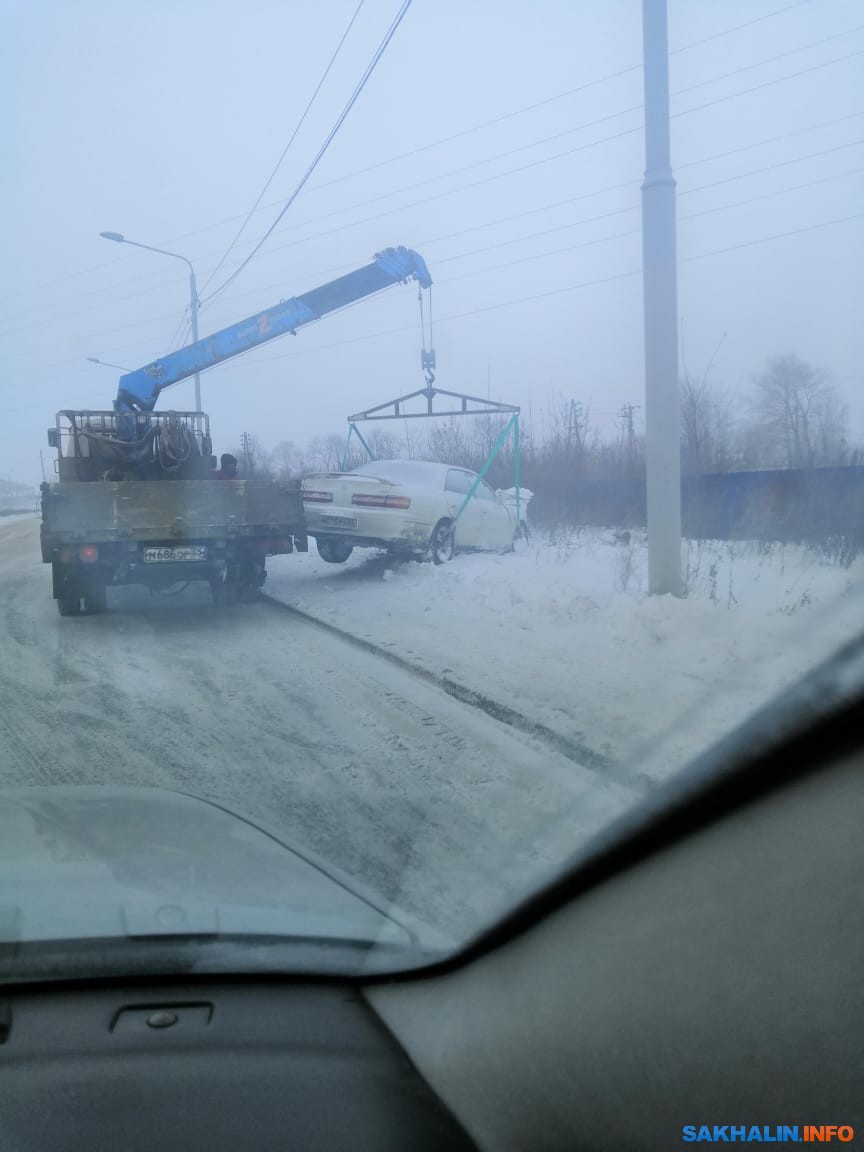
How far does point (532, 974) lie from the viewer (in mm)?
2311

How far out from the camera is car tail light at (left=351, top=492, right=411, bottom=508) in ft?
43.7

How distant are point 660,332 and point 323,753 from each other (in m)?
5.13

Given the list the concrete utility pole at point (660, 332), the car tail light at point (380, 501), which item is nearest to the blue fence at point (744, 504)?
the concrete utility pole at point (660, 332)

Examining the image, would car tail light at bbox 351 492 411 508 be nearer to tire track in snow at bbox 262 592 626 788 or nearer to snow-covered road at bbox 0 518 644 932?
tire track in snow at bbox 262 592 626 788

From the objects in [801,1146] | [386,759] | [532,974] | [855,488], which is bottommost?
[386,759]

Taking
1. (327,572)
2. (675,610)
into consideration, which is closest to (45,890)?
(675,610)

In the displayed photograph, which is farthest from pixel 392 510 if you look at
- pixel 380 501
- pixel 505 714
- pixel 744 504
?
pixel 505 714

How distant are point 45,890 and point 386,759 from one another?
121 inches

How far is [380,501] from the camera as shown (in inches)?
525

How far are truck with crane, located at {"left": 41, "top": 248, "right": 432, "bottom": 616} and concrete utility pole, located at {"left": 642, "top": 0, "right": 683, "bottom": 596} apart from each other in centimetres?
475

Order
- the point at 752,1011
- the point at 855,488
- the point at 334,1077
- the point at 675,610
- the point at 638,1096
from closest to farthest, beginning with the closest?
the point at 752,1011, the point at 638,1096, the point at 334,1077, the point at 675,610, the point at 855,488

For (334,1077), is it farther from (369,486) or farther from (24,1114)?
(369,486)

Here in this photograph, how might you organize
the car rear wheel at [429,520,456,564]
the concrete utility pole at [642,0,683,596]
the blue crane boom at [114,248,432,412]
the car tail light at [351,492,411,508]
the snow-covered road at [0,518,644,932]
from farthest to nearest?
A: the blue crane boom at [114,248,432,412] < the car rear wheel at [429,520,456,564] < the car tail light at [351,492,411,508] < the concrete utility pole at [642,0,683,596] < the snow-covered road at [0,518,644,932]

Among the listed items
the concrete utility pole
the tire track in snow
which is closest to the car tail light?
the tire track in snow
